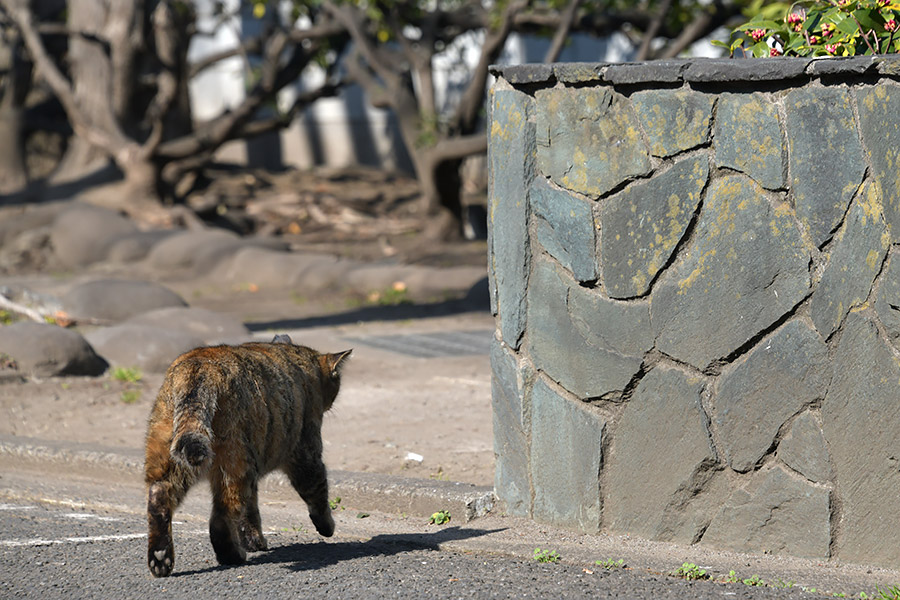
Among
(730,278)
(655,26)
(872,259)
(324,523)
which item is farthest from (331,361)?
(655,26)

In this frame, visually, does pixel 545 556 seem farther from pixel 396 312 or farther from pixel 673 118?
pixel 396 312

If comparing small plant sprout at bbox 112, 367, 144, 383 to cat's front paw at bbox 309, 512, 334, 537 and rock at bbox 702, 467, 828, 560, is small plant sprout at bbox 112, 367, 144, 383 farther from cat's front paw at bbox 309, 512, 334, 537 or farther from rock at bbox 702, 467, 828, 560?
rock at bbox 702, 467, 828, 560

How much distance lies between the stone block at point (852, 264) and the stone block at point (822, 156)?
0.05m

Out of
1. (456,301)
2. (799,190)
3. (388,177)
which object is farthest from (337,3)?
(799,190)

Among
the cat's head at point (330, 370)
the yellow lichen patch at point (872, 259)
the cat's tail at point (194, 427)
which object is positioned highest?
the yellow lichen patch at point (872, 259)

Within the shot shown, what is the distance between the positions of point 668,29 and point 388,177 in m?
7.75

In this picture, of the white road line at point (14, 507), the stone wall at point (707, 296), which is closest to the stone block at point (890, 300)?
the stone wall at point (707, 296)

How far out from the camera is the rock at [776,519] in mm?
4152

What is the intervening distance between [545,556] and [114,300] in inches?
290

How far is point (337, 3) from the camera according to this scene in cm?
1532

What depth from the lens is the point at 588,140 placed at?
434cm

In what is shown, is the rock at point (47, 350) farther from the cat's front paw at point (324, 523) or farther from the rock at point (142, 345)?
the cat's front paw at point (324, 523)

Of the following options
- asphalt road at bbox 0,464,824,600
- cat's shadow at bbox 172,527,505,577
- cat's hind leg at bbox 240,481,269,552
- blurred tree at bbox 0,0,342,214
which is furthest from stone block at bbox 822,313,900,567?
blurred tree at bbox 0,0,342,214

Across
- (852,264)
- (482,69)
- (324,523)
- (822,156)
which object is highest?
(482,69)
